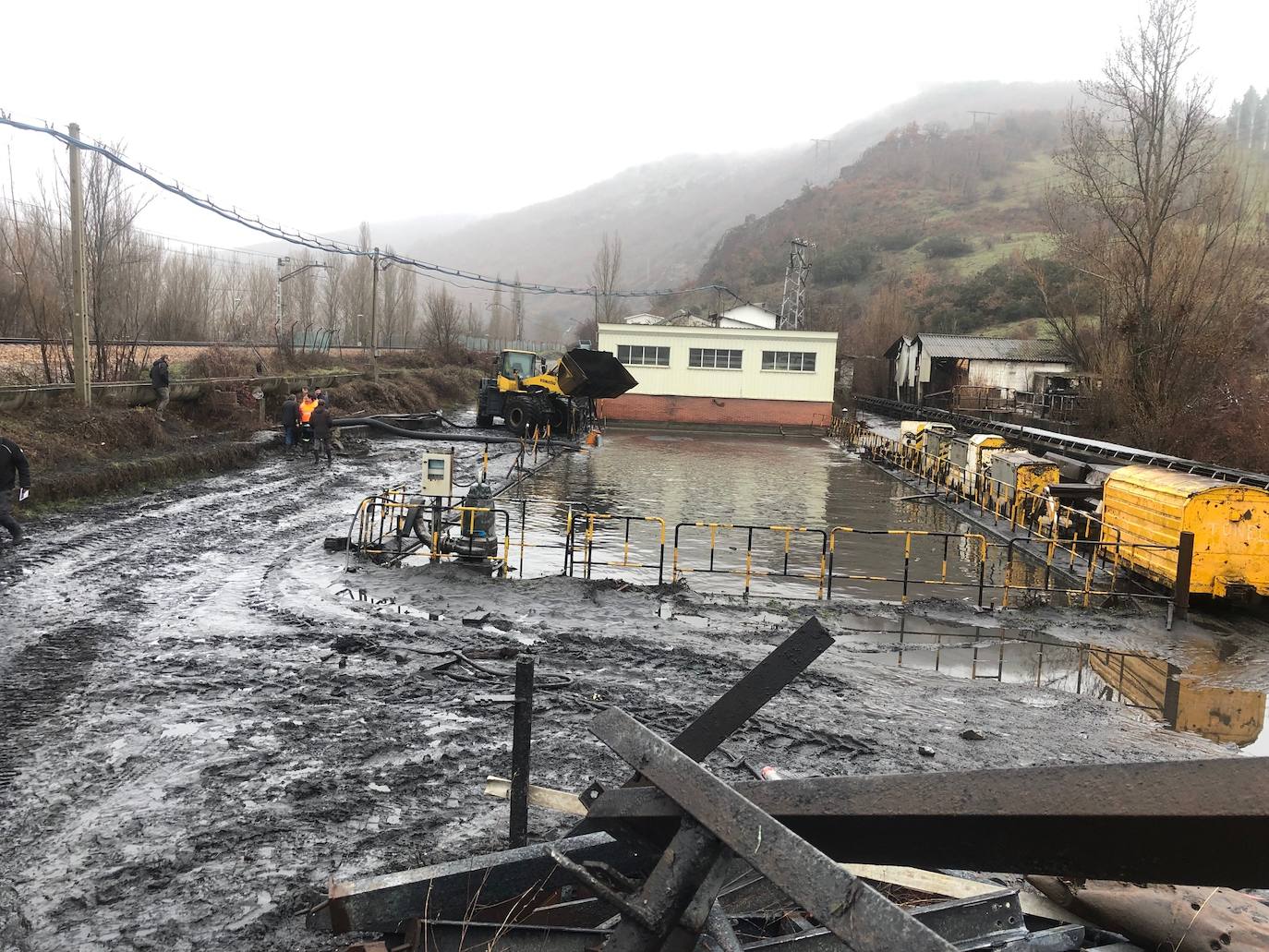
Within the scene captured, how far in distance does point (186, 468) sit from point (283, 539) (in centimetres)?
800

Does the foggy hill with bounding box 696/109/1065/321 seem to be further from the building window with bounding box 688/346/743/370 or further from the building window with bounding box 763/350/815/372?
the building window with bounding box 688/346/743/370

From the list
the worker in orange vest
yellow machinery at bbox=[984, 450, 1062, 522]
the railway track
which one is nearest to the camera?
the railway track

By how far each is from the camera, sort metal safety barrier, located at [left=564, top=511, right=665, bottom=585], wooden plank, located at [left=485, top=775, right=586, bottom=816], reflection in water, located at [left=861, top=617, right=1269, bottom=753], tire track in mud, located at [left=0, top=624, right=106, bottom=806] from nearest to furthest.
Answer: wooden plank, located at [left=485, top=775, right=586, bottom=816], tire track in mud, located at [left=0, top=624, right=106, bottom=806], reflection in water, located at [left=861, top=617, right=1269, bottom=753], metal safety barrier, located at [left=564, top=511, right=665, bottom=585]

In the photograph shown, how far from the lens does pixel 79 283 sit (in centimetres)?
1961

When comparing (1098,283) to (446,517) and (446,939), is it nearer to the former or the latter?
(446,517)

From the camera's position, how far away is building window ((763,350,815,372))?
43.5m

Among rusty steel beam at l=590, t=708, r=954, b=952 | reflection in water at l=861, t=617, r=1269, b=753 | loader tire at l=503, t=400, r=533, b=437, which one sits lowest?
reflection in water at l=861, t=617, r=1269, b=753

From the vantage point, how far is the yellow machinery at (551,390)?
29.1 metres

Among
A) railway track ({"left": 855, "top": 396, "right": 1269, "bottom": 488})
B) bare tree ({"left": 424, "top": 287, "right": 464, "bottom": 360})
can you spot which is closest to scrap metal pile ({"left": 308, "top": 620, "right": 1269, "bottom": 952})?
railway track ({"left": 855, "top": 396, "right": 1269, "bottom": 488})

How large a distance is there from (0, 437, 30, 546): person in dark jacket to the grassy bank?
374 cm

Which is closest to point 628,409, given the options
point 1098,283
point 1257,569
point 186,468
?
point 1098,283

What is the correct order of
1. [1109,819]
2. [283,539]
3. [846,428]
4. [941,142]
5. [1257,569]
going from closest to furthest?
[1109,819]
[1257,569]
[283,539]
[846,428]
[941,142]

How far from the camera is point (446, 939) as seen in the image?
350 centimetres

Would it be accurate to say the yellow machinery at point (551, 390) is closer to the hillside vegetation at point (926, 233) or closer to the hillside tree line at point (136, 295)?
the hillside tree line at point (136, 295)
